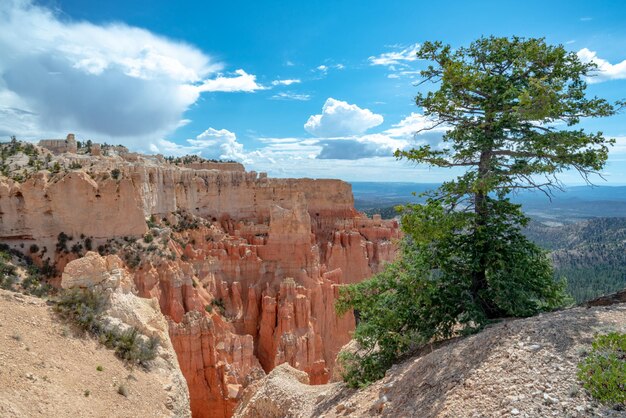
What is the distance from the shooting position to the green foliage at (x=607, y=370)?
5283 mm

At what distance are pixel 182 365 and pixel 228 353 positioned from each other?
12.4 feet

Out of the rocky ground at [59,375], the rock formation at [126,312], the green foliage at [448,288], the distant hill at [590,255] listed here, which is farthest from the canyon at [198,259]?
the distant hill at [590,255]

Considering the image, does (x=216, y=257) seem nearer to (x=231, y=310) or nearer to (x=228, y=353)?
(x=231, y=310)

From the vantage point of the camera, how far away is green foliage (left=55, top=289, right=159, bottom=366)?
11.6 m

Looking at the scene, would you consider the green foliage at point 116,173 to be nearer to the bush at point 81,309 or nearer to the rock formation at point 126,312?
the rock formation at point 126,312

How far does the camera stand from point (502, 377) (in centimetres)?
647

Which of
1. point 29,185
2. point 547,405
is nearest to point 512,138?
point 547,405

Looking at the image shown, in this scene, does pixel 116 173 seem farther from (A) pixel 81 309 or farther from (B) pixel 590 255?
(B) pixel 590 255

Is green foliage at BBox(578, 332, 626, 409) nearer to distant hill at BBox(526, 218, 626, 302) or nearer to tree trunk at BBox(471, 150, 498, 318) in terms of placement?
tree trunk at BBox(471, 150, 498, 318)

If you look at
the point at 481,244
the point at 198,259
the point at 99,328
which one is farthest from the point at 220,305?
the point at 481,244

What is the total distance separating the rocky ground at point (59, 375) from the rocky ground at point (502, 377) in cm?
465

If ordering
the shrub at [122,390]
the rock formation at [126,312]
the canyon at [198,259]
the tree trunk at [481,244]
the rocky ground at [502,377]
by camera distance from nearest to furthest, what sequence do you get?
the rocky ground at [502,377] → the tree trunk at [481,244] → the shrub at [122,390] → the rock formation at [126,312] → the canyon at [198,259]

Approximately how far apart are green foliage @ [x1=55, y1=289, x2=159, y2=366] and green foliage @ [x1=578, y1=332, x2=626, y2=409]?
10534 millimetres

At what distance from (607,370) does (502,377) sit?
1.40m
